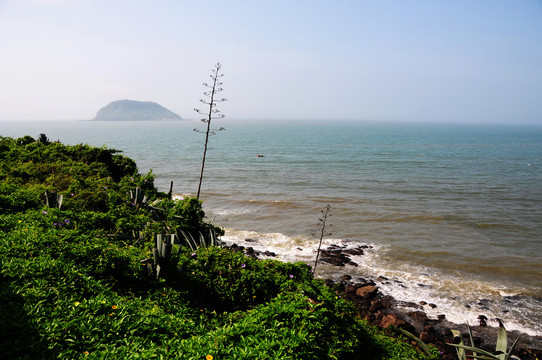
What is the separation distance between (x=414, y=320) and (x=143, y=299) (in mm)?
9441

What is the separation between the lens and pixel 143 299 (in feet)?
18.9

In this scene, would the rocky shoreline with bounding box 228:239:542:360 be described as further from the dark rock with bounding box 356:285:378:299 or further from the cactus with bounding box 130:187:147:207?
the cactus with bounding box 130:187:147:207

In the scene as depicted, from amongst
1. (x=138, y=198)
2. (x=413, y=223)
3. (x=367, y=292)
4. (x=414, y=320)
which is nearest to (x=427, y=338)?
(x=414, y=320)

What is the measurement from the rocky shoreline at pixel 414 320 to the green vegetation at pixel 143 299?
45.1 inches

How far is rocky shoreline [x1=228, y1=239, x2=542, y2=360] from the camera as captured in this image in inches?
385

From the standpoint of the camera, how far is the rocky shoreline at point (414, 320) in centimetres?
978

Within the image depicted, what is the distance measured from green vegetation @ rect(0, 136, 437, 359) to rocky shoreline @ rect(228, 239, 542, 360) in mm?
1145

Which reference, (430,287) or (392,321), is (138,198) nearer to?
(392,321)

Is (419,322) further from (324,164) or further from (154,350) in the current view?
(324,164)

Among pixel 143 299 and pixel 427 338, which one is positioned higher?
pixel 143 299

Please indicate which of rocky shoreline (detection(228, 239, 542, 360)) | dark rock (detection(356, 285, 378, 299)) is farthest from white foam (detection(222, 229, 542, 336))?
dark rock (detection(356, 285, 378, 299))

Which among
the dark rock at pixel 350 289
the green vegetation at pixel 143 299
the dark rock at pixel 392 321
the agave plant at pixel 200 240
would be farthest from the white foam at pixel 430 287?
the agave plant at pixel 200 240

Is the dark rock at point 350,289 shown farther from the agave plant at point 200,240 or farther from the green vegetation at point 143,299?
the agave plant at point 200,240

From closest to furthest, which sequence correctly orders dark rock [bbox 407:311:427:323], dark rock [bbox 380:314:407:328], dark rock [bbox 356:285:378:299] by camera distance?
1. dark rock [bbox 380:314:407:328]
2. dark rock [bbox 407:311:427:323]
3. dark rock [bbox 356:285:378:299]
